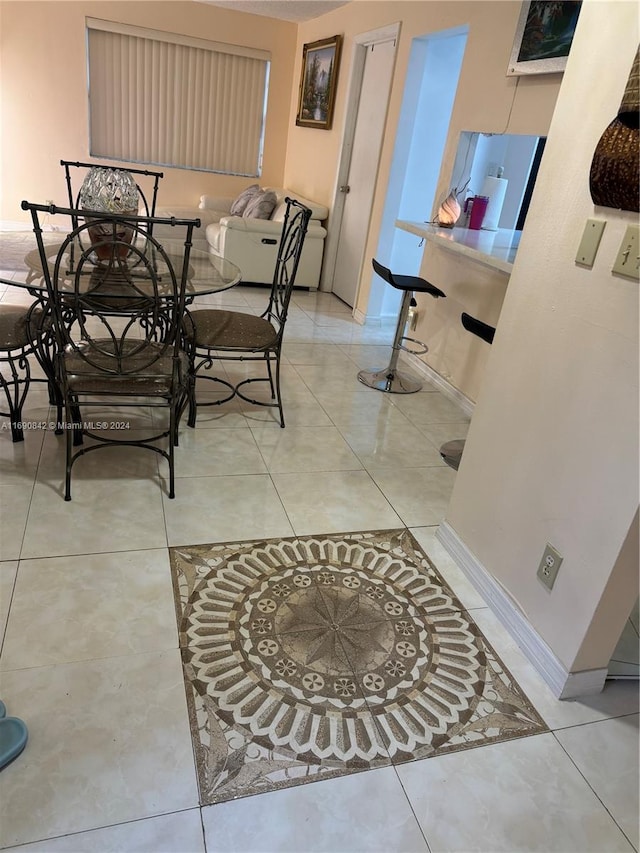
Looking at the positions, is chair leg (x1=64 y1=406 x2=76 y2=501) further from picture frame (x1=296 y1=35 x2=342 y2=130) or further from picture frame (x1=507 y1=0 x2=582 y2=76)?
picture frame (x1=296 y1=35 x2=342 y2=130)

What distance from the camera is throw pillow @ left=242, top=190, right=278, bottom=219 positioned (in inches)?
220

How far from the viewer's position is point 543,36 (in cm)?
270

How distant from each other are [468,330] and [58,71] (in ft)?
18.8

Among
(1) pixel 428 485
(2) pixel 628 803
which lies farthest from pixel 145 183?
(2) pixel 628 803

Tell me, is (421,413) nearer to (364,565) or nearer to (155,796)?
(364,565)

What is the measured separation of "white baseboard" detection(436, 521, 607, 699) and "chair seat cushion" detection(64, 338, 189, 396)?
1194 millimetres

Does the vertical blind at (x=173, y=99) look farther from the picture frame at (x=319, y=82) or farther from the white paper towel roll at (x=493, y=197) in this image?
the white paper towel roll at (x=493, y=197)

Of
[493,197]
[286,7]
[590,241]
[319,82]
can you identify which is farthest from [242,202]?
[590,241]

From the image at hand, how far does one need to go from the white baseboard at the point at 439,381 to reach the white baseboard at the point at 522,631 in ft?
4.50

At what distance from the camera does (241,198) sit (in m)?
6.17

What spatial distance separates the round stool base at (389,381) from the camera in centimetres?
356

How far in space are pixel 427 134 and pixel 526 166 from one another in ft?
3.48

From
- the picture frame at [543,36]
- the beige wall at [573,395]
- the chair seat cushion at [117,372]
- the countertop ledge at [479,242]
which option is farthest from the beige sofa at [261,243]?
the beige wall at [573,395]

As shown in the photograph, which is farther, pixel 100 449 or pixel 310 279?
pixel 310 279
